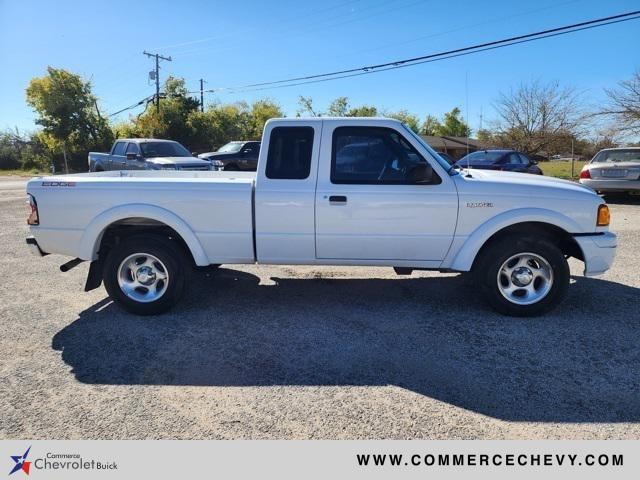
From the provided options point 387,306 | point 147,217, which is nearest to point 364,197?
point 387,306

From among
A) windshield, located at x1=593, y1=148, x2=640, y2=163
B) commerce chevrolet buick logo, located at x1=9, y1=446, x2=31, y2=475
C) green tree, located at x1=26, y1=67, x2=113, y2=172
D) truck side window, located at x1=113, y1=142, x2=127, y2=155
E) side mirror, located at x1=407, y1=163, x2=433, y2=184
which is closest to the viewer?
commerce chevrolet buick logo, located at x1=9, y1=446, x2=31, y2=475

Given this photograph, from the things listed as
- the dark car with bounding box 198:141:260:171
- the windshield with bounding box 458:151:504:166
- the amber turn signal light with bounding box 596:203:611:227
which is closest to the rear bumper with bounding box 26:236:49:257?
the amber turn signal light with bounding box 596:203:611:227

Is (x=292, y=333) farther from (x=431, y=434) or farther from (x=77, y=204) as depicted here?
(x=77, y=204)

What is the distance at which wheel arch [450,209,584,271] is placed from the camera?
4.27 meters

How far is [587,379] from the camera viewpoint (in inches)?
132

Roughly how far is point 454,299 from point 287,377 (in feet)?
8.07

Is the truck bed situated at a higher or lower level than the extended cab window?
lower

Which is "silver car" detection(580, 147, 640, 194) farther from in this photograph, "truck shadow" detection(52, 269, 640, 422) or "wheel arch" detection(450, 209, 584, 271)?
"wheel arch" detection(450, 209, 584, 271)

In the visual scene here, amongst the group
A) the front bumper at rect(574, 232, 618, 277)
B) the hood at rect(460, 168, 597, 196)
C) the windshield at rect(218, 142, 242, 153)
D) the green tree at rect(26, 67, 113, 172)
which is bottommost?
the front bumper at rect(574, 232, 618, 277)

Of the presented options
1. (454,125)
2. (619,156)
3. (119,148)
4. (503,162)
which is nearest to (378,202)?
(619,156)

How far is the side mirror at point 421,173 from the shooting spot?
4.21 meters

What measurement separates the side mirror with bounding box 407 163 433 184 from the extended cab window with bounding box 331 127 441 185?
18cm

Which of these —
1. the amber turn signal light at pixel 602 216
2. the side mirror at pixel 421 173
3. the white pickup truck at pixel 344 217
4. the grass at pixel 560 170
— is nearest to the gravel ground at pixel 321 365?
the white pickup truck at pixel 344 217

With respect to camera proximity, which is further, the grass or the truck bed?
the grass
